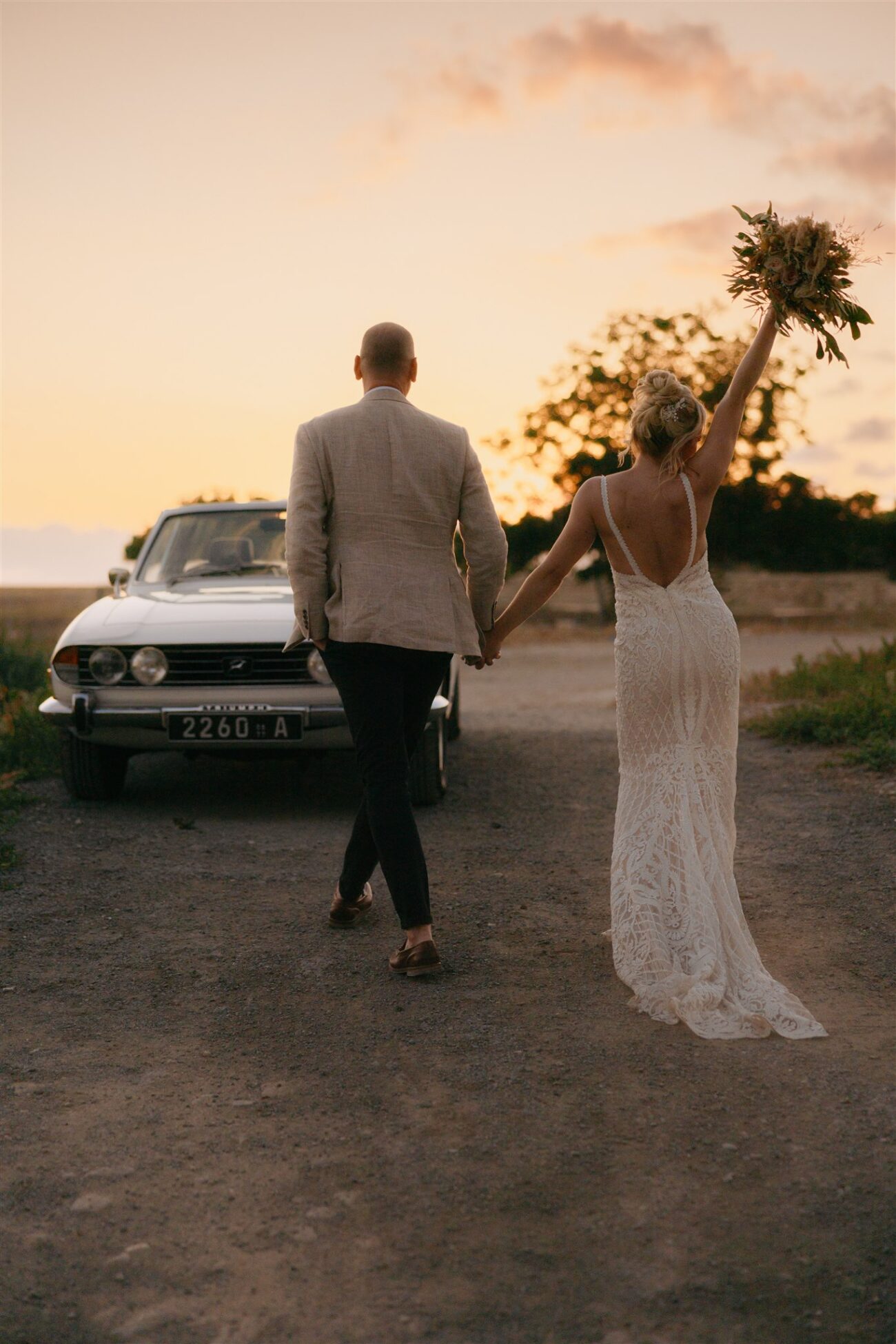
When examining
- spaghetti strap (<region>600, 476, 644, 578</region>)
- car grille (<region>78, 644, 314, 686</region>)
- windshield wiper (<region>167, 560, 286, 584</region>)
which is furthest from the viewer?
windshield wiper (<region>167, 560, 286, 584</region>)

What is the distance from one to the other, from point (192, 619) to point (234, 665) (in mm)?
445

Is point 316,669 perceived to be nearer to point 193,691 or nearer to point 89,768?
point 193,691

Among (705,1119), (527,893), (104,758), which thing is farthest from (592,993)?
(104,758)

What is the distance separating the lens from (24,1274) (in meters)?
2.47

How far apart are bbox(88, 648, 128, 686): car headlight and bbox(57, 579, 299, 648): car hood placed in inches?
2.5

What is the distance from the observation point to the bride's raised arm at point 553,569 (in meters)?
4.09

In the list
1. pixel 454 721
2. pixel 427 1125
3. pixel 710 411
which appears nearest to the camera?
pixel 427 1125

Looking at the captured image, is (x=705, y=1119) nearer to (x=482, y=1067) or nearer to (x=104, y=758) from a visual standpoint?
(x=482, y=1067)

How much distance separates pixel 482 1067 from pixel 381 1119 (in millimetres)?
399

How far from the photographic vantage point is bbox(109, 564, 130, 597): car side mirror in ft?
26.1

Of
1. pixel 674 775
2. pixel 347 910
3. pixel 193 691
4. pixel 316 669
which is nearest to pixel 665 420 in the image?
pixel 674 775

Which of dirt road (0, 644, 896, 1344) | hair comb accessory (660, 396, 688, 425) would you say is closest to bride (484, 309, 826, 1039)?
hair comb accessory (660, 396, 688, 425)

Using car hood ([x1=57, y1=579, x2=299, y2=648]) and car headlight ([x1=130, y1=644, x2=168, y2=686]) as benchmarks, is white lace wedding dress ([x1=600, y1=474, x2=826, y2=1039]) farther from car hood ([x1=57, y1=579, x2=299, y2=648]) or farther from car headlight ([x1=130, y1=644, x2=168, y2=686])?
car headlight ([x1=130, y1=644, x2=168, y2=686])

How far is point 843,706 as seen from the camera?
945 centimetres
